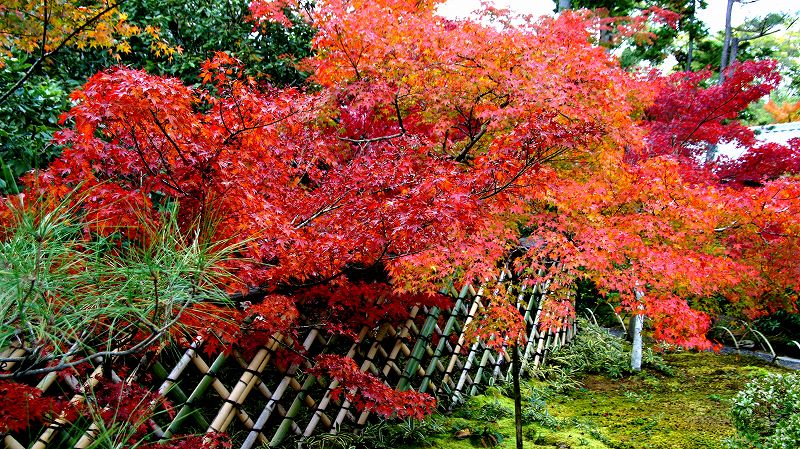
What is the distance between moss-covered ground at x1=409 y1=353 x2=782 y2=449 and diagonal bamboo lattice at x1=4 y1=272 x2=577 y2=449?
16.0 inches

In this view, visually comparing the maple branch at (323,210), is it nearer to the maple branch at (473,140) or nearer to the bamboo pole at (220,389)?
the bamboo pole at (220,389)

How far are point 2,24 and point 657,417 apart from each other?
633 cm

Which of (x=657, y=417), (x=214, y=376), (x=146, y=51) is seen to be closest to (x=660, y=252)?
(x=657, y=417)

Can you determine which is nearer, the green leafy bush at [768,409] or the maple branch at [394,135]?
the green leafy bush at [768,409]

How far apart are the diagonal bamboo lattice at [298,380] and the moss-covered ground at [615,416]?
0.41 metres

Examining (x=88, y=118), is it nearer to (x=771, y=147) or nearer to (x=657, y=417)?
(x=657, y=417)

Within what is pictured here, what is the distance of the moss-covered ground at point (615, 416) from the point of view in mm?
4129

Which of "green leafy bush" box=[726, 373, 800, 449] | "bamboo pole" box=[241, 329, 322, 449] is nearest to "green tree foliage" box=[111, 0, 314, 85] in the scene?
"bamboo pole" box=[241, 329, 322, 449]

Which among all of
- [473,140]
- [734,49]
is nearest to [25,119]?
[473,140]

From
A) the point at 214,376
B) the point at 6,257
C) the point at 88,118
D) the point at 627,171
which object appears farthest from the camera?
the point at 627,171

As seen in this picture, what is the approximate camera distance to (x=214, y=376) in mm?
2979

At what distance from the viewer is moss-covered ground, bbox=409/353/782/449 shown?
13.5 feet

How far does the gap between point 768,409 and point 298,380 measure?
3247mm

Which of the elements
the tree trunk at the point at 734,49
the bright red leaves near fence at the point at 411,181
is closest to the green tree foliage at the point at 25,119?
the bright red leaves near fence at the point at 411,181
